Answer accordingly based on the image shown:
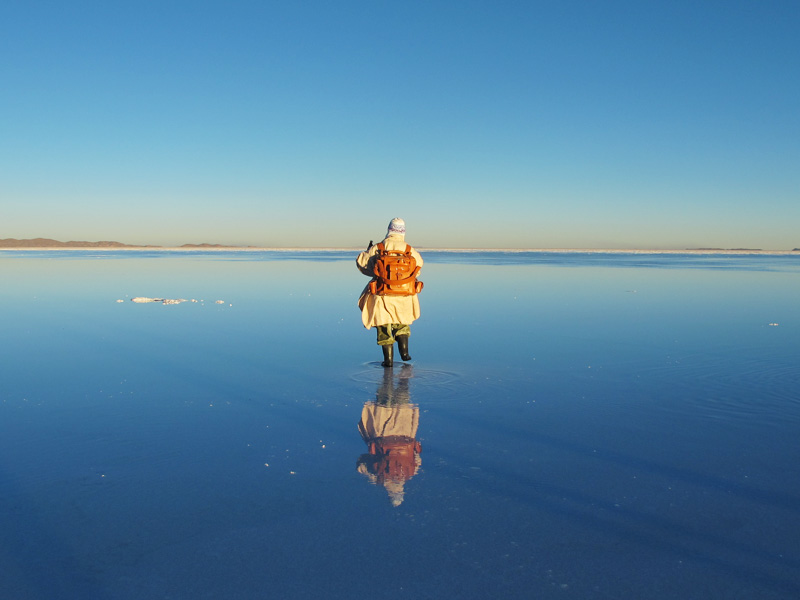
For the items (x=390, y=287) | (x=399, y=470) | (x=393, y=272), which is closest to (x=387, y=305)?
(x=390, y=287)

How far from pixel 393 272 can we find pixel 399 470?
3997 mm

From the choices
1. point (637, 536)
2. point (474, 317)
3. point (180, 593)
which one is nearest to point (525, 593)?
point (637, 536)

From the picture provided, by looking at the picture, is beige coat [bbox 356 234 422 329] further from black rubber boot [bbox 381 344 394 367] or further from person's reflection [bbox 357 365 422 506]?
person's reflection [bbox 357 365 422 506]

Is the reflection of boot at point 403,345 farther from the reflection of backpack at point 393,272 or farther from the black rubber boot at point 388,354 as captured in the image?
the reflection of backpack at point 393,272

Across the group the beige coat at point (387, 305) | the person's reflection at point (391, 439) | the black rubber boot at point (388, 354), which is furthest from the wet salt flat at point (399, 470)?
the beige coat at point (387, 305)

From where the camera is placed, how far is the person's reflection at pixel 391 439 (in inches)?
163

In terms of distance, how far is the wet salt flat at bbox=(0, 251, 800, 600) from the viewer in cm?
298

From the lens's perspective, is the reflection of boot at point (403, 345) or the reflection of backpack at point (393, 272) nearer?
the reflection of backpack at point (393, 272)

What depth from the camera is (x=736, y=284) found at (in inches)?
910

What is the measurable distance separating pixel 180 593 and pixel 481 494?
1779mm

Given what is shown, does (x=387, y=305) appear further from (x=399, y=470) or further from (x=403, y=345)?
(x=399, y=470)

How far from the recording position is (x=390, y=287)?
8.00m

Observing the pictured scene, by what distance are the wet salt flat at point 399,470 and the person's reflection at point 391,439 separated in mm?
25

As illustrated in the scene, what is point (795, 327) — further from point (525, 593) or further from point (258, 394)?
point (525, 593)
